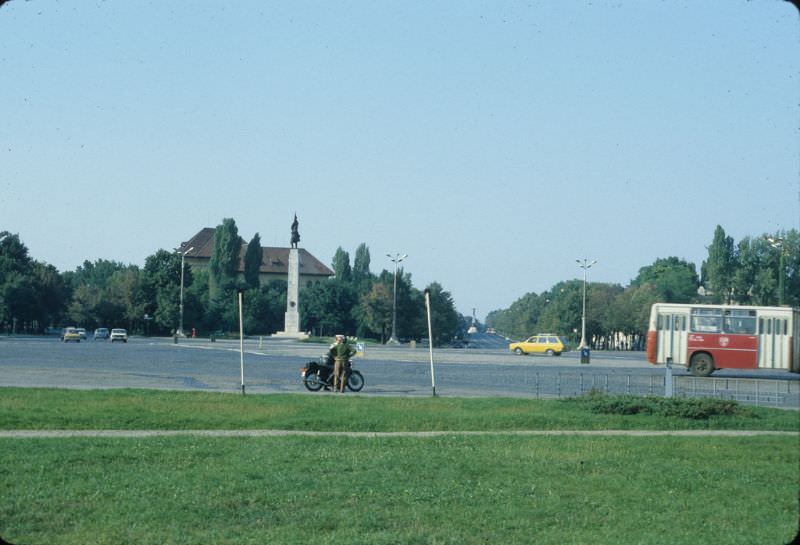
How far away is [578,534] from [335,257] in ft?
430

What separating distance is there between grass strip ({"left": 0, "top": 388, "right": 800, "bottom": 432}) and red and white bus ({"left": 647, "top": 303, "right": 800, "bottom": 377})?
16.7 m

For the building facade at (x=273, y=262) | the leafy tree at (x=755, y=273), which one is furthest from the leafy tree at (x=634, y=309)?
the building facade at (x=273, y=262)

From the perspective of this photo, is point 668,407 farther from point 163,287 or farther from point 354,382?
Result: point 163,287

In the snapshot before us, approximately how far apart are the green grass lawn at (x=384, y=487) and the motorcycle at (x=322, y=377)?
335 inches

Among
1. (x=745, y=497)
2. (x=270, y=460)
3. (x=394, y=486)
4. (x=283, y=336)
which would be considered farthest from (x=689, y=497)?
(x=283, y=336)

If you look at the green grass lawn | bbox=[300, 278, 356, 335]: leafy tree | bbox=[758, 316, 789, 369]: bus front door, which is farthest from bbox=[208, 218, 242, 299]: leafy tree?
the green grass lawn

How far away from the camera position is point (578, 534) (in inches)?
308

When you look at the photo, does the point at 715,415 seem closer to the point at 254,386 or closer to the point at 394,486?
the point at 394,486

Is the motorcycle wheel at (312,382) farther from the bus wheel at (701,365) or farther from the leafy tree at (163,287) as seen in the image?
the leafy tree at (163,287)

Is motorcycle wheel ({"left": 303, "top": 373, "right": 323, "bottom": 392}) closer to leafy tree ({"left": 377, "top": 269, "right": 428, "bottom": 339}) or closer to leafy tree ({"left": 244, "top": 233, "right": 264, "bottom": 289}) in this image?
leafy tree ({"left": 377, "top": 269, "right": 428, "bottom": 339})

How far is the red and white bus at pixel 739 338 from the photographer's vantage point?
3522 centimetres

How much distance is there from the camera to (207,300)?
11756cm

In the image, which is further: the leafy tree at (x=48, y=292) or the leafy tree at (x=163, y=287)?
the leafy tree at (x=163, y=287)

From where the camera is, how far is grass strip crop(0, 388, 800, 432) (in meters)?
15.8
